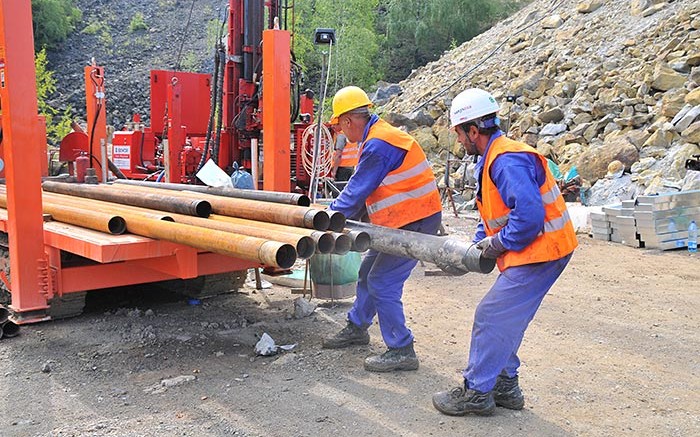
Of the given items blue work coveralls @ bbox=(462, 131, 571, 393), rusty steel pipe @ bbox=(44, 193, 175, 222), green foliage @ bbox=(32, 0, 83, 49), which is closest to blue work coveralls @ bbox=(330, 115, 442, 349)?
blue work coveralls @ bbox=(462, 131, 571, 393)

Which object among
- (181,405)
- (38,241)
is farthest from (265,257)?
(38,241)

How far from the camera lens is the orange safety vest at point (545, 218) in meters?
3.79

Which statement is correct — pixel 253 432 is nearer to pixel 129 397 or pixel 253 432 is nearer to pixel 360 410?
pixel 360 410

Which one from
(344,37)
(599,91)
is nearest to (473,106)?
(599,91)

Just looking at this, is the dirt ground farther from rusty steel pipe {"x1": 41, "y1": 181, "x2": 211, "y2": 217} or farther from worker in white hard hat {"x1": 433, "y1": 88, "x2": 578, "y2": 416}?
rusty steel pipe {"x1": 41, "y1": 181, "x2": 211, "y2": 217}

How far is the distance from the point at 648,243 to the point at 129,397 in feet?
26.7

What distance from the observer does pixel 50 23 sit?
137 ft

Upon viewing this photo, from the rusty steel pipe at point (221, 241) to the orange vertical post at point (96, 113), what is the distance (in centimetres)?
337

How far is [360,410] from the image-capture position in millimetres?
4152

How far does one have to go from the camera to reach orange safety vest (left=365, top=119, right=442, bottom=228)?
477 centimetres

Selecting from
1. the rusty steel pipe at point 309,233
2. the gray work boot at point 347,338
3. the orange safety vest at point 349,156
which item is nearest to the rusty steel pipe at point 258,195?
the rusty steel pipe at point 309,233

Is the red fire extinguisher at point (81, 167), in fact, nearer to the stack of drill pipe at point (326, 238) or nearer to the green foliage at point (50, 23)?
the stack of drill pipe at point (326, 238)

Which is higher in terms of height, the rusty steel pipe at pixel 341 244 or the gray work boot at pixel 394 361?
the rusty steel pipe at pixel 341 244

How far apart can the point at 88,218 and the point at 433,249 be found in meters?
2.48
